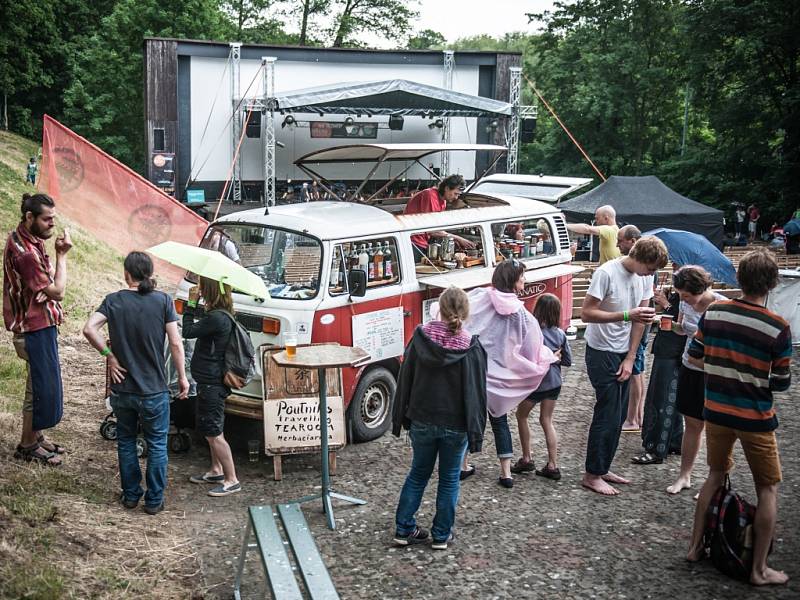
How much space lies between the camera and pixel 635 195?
17828 mm

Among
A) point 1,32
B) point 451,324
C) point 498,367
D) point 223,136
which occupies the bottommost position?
point 498,367

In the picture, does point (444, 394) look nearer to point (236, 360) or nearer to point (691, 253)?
point (236, 360)

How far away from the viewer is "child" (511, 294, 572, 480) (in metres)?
6.74

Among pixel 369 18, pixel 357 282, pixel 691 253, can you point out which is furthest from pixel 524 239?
pixel 369 18

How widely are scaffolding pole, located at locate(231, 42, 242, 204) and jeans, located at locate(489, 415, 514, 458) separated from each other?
65.6 ft

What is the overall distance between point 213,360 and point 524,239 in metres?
4.61

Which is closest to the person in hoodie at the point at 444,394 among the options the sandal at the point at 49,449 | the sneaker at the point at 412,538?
the sneaker at the point at 412,538

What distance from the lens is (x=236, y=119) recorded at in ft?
85.8

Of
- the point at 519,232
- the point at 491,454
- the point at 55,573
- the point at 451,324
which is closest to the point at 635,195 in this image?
the point at 519,232

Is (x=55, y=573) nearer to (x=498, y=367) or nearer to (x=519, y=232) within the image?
(x=498, y=367)

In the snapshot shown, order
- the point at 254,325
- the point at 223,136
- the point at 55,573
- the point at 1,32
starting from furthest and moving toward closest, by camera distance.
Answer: the point at 1,32 → the point at 223,136 → the point at 254,325 → the point at 55,573

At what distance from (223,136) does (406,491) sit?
22.8 metres

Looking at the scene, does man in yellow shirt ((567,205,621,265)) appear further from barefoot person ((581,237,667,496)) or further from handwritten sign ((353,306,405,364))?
barefoot person ((581,237,667,496))

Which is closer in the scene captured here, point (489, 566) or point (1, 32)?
point (489, 566)
